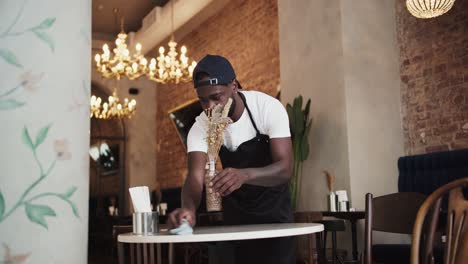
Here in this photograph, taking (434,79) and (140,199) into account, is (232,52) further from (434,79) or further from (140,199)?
(140,199)

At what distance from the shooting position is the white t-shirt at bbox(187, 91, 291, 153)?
2.06 m

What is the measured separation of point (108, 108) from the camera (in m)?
8.29

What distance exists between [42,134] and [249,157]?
3.82 ft

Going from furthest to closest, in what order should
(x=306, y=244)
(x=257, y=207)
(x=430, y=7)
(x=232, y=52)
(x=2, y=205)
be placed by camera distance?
1. (x=232, y=52)
2. (x=430, y=7)
3. (x=306, y=244)
4. (x=257, y=207)
5. (x=2, y=205)

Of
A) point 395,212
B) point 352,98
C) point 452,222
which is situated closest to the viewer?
point 452,222

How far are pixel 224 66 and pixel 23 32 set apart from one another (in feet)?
3.03

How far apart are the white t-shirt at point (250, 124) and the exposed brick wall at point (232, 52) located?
435 cm

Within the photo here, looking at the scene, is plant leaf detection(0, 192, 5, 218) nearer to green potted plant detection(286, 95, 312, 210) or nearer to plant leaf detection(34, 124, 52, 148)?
plant leaf detection(34, 124, 52, 148)

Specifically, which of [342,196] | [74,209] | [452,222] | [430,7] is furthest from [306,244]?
[74,209]

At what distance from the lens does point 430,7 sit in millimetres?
4031

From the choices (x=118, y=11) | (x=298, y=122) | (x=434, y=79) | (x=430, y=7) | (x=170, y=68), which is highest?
(x=118, y=11)

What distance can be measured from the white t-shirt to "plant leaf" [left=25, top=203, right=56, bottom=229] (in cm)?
104

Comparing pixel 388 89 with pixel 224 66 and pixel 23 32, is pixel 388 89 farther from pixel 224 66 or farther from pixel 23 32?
pixel 23 32

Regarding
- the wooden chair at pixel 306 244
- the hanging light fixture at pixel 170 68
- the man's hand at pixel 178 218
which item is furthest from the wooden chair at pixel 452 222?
the hanging light fixture at pixel 170 68
